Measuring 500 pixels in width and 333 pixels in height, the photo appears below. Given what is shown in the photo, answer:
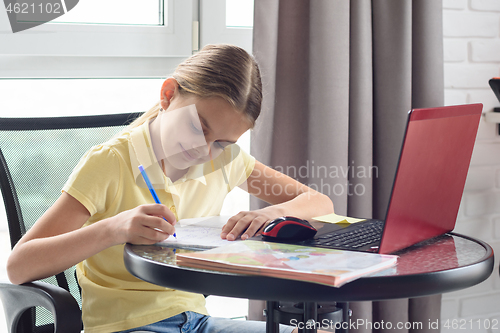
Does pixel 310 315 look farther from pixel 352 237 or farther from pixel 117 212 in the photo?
pixel 117 212

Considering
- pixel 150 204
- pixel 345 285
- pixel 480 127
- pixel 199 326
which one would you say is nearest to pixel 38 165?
pixel 150 204

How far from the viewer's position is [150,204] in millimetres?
860

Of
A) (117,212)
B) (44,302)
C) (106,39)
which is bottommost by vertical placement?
(44,302)

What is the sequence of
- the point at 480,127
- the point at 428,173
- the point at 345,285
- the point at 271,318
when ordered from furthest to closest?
1. the point at 480,127
2. the point at 271,318
3. the point at 428,173
4. the point at 345,285

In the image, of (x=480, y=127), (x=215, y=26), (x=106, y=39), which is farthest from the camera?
(x=480, y=127)

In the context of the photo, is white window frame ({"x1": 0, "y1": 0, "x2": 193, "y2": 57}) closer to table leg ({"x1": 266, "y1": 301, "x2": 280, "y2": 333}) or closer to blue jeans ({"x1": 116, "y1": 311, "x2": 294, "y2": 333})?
blue jeans ({"x1": 116, "y1": 311, "x2": 294, "y2": 333})

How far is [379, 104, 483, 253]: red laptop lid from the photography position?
0.69 m

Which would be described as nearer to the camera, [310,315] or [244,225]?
[310,315]

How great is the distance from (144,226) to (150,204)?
5cm

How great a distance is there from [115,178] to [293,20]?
0.85 meters

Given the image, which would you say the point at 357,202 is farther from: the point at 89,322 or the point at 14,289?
the point at 14,289

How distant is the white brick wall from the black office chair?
4.23 feet

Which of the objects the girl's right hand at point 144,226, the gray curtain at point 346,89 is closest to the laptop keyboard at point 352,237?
the girl's right hand at point 144,226

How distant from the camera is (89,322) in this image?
3.22 feet
